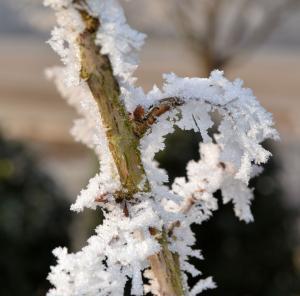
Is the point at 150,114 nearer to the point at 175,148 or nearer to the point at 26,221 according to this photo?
the point at 26,221

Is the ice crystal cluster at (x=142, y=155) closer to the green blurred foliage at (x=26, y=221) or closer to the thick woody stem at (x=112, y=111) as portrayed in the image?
the thick woody stem at (x=112, y=111)

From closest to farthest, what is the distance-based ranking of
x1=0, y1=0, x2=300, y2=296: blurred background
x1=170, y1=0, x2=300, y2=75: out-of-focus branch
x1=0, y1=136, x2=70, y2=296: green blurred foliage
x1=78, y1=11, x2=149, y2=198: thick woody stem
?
x1=78, y1=11, x2=149, y2=198: thick woody stem
x1=0, y1=136, x2=70, y2=296: green blurred foliage
x1=0, y1=0, x2=300, y2=296: blurred background
x1=170, y1=0, x2=300, y2=75: out-of-focus branch

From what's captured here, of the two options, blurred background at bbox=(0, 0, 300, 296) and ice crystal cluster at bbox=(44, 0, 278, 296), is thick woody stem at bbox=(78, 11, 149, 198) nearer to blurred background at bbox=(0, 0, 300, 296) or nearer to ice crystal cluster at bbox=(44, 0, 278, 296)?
ice crystal cluster at bbox=(44, 0, 278, 296)

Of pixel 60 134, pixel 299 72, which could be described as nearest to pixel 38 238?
pixel 60 134

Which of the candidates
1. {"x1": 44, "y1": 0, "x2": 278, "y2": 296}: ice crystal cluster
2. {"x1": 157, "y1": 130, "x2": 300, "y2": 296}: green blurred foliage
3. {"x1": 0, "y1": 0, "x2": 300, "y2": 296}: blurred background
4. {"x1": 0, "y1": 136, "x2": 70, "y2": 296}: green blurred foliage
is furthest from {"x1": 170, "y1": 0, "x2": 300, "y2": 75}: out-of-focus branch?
{"x1": 44, "y1": 0, "x2": 278, "y2": 296}: ice crystal cluster

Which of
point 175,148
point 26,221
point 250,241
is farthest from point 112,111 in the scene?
point 250,241

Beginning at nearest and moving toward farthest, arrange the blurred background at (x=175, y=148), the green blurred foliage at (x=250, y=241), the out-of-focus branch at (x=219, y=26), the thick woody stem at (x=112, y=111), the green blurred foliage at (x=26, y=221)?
1. the thick woody stem at (x=112, y=111)
2. the green blurred foliage at (x=26, y=221)
3. the blurred background at (x=175, y=148)
4. the green blurred foliage at (x=250, y=241)
5. the out-of-focus branch at (x=219, y=26)

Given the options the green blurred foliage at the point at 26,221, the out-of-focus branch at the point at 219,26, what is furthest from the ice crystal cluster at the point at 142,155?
the out-of-focus branch at the point at 219,26
